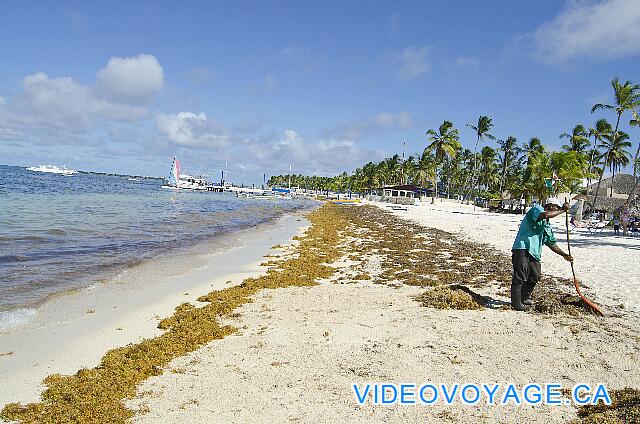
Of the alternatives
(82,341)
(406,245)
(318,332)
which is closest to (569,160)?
(406,245)

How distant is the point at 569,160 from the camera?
38812mm

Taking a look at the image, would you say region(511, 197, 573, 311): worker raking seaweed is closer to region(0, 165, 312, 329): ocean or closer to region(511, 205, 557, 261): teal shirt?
region(511, 205, 557, 261): teal shirt

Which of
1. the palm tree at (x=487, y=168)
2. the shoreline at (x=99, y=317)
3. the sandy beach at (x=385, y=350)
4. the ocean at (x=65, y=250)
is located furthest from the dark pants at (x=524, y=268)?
the palm tree at (x=487, y=168)

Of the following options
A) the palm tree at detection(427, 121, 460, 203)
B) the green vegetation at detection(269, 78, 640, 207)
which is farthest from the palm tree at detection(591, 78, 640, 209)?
the palm tree at detection(427, 121, 460, 203)

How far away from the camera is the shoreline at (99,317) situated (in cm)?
561

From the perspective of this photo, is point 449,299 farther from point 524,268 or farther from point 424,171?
point 424,171

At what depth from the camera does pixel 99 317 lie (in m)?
7.85

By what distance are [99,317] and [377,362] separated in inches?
222

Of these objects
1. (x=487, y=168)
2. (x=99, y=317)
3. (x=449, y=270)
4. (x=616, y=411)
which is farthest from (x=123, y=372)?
(x=487, y=168)

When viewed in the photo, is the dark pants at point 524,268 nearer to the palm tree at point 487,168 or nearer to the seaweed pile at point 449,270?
the seaweed pile at point 449,270

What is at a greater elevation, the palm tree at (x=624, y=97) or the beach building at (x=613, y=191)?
the palm tree at (x=624, y=97)

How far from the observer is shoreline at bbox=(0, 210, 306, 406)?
18.4ft

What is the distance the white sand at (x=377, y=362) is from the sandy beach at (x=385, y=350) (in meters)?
0.02

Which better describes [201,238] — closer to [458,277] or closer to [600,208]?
[458,277]
